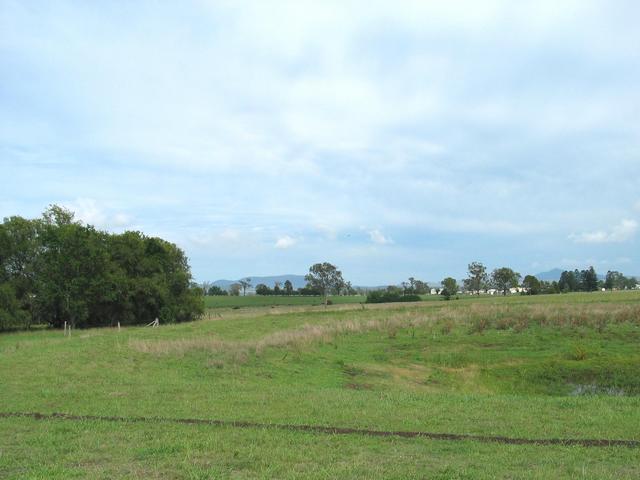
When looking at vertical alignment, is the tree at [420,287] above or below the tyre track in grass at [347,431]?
above

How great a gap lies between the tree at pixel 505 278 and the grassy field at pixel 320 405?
12844 cm

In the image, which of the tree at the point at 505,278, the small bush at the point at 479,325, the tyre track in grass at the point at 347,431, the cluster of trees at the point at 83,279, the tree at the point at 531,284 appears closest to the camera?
the tyre track in grass at the point at 347,431

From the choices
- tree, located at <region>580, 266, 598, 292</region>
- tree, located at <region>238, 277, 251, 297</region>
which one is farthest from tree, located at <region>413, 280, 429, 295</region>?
tree, located at <region>238, 277, 251, 297</region>

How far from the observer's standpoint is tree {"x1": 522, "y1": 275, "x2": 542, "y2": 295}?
137750mm

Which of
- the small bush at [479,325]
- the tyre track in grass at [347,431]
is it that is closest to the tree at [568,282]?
the small bush at [479,325]

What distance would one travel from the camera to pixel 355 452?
819 cm

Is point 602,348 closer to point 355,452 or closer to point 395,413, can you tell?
point 395,413

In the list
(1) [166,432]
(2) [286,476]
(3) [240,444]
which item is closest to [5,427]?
(1) [166,432]

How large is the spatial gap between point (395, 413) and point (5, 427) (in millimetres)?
7669

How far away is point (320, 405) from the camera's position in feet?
42.3

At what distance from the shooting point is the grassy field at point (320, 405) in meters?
7.45

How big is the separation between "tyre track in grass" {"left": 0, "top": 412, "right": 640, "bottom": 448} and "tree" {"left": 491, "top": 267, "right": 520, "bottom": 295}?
15280cm

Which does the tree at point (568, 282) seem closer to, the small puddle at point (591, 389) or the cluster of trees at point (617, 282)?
the cluster of trees at point (617, 282)

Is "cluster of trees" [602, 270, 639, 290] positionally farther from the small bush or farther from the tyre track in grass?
the tyre track in grass
